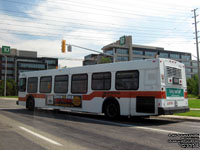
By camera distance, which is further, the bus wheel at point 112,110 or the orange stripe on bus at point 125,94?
the bus wheel at point 112,110

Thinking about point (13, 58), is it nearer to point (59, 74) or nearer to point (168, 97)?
point (59, 74)

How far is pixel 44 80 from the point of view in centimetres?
1692

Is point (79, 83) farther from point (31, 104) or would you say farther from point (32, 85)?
point (31, 104)

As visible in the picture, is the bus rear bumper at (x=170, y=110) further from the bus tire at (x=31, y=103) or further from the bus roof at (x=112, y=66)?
the bus tire at (x=31, y=103)

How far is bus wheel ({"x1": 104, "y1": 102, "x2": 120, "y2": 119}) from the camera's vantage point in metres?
11.9

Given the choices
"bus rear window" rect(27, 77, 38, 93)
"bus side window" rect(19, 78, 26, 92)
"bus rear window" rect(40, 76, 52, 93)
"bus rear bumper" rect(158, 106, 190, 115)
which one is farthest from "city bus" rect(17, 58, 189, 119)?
"bus side window" rect(19, 78, 26, 92)

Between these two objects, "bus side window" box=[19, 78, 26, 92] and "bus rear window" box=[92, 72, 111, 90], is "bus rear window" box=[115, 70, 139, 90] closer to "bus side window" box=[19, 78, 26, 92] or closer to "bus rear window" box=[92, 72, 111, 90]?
"bus rear window" box=[92, 72, 111, 90]

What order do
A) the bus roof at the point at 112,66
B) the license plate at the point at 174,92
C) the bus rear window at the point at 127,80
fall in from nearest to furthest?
the license plate at the point at 174,92
the bus roof at the point at 112,66
the bus rear window at the point at 127,80

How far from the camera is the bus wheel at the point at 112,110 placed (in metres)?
11.9

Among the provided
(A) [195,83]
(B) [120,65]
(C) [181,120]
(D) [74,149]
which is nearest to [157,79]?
(B) [120,65]

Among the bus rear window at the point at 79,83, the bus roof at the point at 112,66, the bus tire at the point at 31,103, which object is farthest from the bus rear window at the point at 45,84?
the bus rear window at the point at 79,83

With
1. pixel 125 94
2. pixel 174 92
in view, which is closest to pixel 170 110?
pixel 174 92

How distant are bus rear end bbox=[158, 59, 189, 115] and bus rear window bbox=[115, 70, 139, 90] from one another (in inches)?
52.3

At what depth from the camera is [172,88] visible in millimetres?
10992
